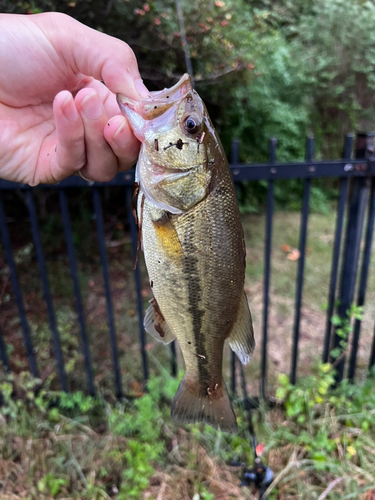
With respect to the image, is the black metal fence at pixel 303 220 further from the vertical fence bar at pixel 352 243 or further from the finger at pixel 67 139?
the finger at pixel 67 139

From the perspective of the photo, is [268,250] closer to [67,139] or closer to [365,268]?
[365,268]

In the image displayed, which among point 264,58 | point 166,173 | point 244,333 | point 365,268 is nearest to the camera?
point 166,173

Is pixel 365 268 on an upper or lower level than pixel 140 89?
lower

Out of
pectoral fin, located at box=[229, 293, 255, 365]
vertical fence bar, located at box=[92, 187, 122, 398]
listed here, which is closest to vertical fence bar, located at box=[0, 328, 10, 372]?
vertical fence bar, located at box=[92, 187, 122, 398]

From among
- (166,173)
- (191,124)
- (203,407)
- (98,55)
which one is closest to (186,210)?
(166,173)

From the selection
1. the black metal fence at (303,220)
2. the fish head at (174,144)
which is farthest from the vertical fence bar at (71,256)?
the fish head at (174,144)

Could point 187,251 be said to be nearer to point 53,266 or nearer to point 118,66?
point 118,66

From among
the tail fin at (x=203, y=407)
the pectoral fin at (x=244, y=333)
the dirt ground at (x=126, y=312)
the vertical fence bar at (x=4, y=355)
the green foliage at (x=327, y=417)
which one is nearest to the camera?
the pectoral fin at (x=244, y=333)
